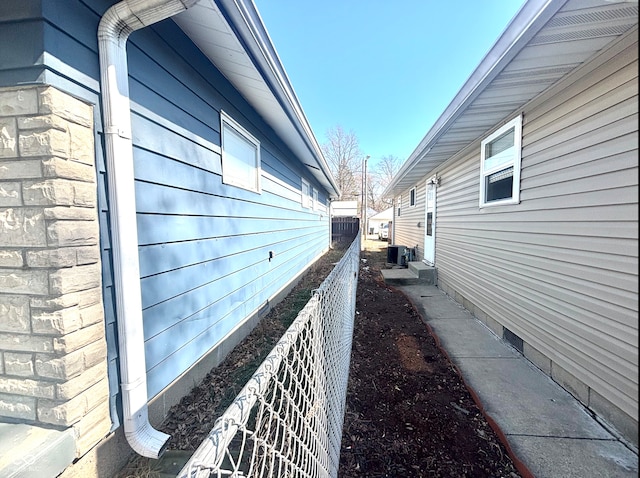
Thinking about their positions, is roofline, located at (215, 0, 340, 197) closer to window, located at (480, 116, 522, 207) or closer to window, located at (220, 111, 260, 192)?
window, located at (220, 111, 260, 192)

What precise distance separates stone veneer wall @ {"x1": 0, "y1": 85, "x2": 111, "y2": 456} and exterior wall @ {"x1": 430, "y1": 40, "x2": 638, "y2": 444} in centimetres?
265

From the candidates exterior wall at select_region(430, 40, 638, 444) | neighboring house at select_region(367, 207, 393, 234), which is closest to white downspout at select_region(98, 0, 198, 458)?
exterior wall at select_region(430, 40, 638, 444)

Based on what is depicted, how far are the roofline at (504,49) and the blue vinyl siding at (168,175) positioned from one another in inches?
101

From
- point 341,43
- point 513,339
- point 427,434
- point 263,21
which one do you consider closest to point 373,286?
point 513,339

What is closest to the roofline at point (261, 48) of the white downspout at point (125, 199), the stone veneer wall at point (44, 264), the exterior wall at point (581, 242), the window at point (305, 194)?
the white downspout at point (125, 199)

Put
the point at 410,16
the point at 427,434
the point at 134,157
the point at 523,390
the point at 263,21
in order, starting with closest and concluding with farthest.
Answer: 1. the point at 134,157
2. the point at 427,434
3. the point at 263,21
4. the point at 523,390
5. the point at 410,16

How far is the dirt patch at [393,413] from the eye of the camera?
1.79m

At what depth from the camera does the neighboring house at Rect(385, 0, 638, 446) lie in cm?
198

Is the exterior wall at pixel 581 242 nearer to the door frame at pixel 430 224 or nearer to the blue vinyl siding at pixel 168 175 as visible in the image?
the blue vinyl siding at pixel 168 175

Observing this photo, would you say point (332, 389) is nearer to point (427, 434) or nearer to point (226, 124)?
point (427, 434)

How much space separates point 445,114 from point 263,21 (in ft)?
8.53

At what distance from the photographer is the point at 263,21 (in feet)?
7.29

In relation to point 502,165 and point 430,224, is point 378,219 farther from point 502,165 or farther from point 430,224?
point 502,165

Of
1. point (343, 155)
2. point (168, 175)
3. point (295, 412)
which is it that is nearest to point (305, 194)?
point (168, 175)
